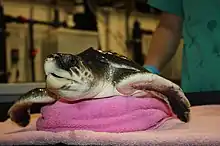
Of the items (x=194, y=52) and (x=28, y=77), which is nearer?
(x=194, y=52)

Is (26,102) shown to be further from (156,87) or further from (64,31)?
(64,31)

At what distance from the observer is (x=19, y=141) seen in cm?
50

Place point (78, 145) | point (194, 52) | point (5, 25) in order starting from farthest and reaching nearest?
point (5, 25) → point (194, 52) → point (78, 145)

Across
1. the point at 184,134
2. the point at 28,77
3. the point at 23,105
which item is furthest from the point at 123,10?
the point at 184,134

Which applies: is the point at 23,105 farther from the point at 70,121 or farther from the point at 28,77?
the point at 28,77

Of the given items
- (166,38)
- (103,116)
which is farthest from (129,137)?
(166,38)

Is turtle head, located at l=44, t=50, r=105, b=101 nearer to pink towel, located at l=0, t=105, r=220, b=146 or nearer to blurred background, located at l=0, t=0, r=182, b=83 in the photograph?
pink towel, located at l=0, t=105, r=220, b=146

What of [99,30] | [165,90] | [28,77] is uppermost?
[165,90]

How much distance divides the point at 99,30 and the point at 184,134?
1.92 m

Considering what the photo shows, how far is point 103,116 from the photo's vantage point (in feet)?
1.78

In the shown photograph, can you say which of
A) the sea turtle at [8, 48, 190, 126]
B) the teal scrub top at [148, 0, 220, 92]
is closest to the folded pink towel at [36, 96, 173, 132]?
the sea turtle at [8, 48, 190, 126]

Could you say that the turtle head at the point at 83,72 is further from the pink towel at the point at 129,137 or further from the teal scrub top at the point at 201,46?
the teal scrub top at the point at 201,46

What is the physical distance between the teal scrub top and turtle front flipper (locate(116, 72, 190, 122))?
15.0 inches

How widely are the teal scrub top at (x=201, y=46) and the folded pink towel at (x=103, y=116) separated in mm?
416
